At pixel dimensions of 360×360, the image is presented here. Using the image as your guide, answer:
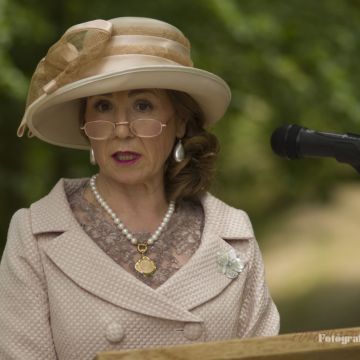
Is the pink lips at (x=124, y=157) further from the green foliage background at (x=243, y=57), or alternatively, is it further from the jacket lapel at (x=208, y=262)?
the green foliage background at (x=243, y=57)

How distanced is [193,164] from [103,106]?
1.35 ft

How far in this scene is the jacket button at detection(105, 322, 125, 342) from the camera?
Result: 9.49 feet

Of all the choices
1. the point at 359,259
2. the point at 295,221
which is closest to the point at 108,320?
the point at 359,259

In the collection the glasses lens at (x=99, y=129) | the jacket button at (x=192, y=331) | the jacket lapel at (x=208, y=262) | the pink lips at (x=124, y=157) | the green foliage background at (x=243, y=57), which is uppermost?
the glasses lens at (x=99, y=129)

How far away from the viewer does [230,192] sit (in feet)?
32.7

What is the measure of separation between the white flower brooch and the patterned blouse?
0.08m

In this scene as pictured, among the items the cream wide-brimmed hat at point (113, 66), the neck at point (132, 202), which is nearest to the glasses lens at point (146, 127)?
the cream wide-brimmed hat at point (113, 66)

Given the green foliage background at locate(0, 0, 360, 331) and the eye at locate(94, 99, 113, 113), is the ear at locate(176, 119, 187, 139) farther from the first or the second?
the green foliage background at locate(0, 0, 360, 331)

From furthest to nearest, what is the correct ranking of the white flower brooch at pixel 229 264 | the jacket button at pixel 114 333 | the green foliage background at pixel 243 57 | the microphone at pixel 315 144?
the green foliage background at pixel 243 57 → the white flower brooch at pixel 229 264 → the jacket button at pixel 114 333 → the microphone at pixel 315 144

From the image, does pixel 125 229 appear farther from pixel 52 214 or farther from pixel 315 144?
pixel 315 144

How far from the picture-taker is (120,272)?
2.99 meters

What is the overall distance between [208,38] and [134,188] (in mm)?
4386

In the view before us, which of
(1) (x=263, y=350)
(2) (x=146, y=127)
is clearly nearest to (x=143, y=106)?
(2) (x=146, y=127)

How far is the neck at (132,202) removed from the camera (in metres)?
3.16
